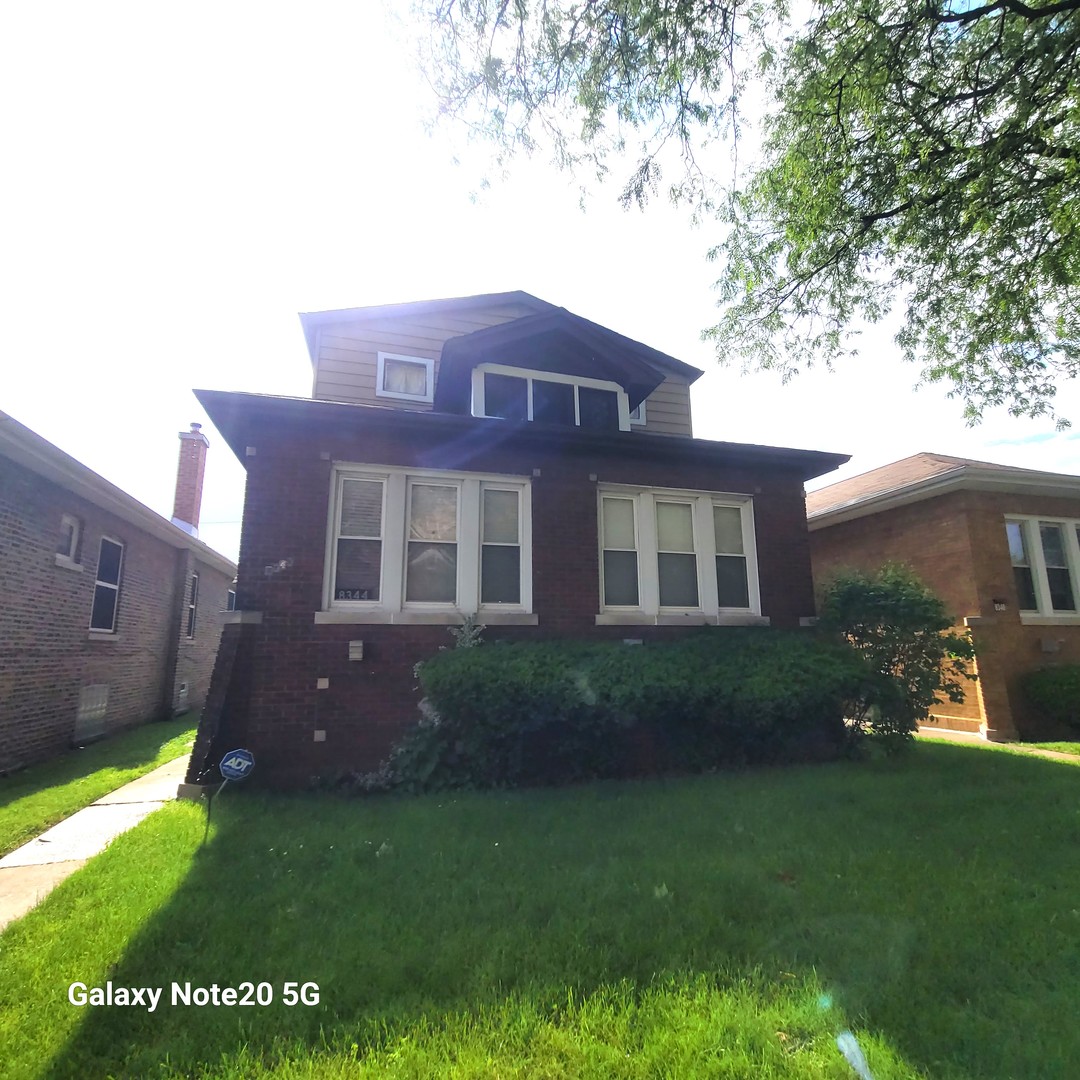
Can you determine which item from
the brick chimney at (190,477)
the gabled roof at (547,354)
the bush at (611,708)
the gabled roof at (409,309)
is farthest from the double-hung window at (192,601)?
the bush at (611,708)

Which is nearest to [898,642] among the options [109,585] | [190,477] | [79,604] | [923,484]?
[923,484]

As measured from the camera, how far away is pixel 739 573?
903cm

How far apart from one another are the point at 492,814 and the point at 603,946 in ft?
8.37

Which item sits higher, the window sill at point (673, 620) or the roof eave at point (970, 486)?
the roof eave at point (970, 486)

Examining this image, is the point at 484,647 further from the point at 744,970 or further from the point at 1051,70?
the point at 1051,70

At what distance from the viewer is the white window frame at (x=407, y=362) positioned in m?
10.8

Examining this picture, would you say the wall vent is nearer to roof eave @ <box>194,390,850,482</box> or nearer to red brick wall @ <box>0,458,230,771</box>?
red brick wall @ <box>0,458,230,771</box>

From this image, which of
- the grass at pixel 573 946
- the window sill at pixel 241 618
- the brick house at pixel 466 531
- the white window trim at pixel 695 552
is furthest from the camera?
the white window trim at pixel 695 552

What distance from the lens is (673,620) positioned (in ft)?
27.7

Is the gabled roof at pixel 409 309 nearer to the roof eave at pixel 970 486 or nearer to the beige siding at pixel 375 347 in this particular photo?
the beige siding at pixel 375 347

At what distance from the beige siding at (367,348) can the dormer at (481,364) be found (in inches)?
0.7

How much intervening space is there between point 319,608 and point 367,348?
19.4ft

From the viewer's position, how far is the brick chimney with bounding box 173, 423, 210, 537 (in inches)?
598

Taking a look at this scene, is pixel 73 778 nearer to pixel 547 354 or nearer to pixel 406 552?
pixel 406 552
